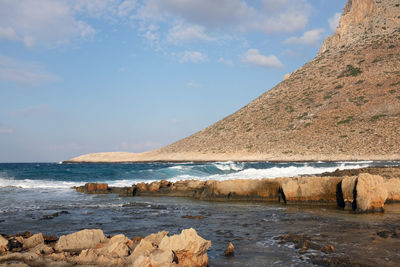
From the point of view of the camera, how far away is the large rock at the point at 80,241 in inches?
303

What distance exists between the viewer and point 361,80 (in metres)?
72.1

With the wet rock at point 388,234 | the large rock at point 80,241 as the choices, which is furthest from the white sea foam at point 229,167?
the large rock at point 80,241

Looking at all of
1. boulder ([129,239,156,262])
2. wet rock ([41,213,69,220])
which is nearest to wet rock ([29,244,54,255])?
boulder ([129,239,156,262])

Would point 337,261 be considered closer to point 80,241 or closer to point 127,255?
point 127,255

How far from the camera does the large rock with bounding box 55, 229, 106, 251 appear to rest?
769 cm

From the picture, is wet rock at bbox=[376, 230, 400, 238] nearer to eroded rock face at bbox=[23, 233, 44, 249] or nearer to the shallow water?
the shallow water

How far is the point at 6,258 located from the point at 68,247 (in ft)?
4.32

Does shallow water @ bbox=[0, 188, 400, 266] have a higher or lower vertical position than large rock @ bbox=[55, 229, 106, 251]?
lower

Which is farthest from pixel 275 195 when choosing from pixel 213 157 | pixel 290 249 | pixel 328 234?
pixel 213 157

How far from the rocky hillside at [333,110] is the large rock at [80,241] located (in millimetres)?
50247

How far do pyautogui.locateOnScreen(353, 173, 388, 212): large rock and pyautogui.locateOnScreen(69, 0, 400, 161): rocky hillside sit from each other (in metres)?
41.8

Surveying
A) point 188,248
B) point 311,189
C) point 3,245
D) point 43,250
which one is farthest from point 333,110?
point 3,245

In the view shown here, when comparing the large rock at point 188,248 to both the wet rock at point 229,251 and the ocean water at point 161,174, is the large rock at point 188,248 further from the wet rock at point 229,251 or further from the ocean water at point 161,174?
the ocean water at point 161,174

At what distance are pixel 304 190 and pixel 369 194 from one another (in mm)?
2868
